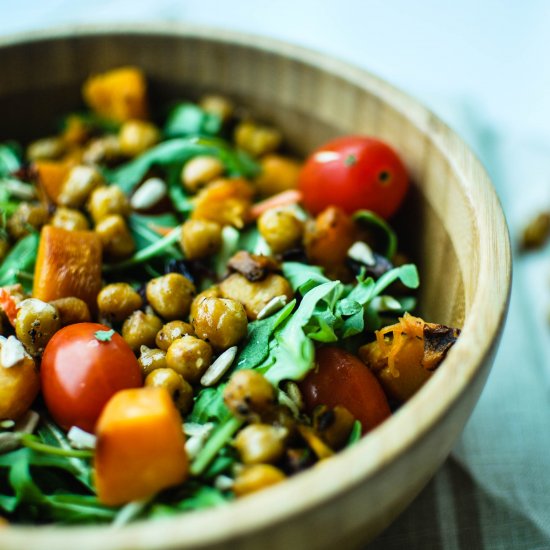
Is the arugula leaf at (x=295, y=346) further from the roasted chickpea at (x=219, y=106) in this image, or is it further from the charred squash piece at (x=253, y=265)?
the roasted chickpea at (x=219, y=106)

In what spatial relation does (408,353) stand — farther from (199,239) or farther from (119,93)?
(119,93)

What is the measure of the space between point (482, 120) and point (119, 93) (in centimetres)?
158

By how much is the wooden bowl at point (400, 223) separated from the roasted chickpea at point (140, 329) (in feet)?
2.02

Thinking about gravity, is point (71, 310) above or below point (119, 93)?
below

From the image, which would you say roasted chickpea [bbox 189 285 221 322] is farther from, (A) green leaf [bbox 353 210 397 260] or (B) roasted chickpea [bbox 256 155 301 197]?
(B) roasted chickpea [bbox 256 155 301 197]

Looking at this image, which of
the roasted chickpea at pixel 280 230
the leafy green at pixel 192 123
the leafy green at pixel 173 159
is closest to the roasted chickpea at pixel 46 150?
the leafy green at pixel 173 159

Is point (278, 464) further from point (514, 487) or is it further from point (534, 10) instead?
point (534, 10)

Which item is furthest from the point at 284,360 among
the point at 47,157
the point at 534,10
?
→ the point at 534,10

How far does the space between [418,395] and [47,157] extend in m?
1.54

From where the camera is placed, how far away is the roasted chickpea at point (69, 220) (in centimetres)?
182

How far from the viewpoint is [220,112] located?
2221 mm

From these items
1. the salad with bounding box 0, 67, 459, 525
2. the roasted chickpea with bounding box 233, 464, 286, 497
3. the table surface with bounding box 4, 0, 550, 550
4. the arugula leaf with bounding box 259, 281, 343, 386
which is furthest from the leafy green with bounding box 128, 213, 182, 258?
the table surface with bounding box 4, 0, 550, 550

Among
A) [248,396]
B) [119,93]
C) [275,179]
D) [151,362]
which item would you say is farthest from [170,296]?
[119,93]

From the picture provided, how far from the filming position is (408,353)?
4.83 ft
